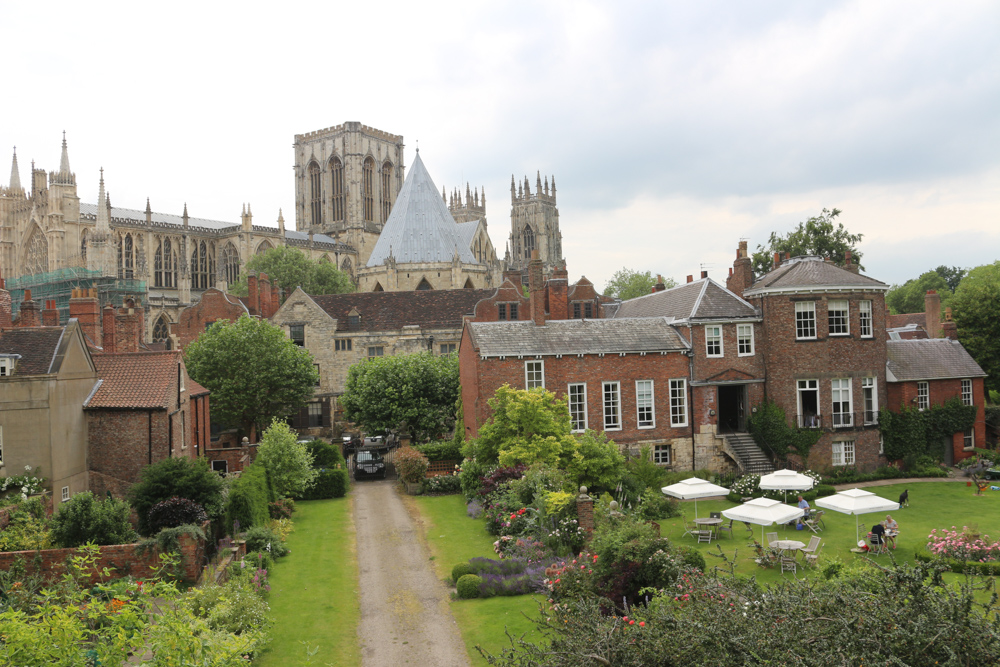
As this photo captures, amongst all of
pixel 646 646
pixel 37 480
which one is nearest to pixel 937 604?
pixel 646 646

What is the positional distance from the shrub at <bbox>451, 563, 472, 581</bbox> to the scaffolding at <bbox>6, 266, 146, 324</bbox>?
61.1 meters

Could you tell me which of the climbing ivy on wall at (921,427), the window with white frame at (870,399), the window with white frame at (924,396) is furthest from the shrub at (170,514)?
the window with white frame at (924,396)

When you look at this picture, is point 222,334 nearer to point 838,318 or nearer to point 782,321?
point 782,321

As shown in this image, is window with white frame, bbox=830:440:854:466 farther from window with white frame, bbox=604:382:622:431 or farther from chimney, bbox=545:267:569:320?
chimney, bbox=545:267:569:320

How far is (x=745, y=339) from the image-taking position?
37188mm

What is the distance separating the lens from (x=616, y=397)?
3616cm

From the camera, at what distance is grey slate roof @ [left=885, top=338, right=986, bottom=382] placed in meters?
38.2

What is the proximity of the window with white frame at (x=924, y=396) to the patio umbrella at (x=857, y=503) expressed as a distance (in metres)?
17.4

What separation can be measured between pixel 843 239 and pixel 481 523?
4488 centimetres

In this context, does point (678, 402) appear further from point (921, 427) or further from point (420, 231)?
point (420, 231)

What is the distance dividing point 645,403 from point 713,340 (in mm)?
4683

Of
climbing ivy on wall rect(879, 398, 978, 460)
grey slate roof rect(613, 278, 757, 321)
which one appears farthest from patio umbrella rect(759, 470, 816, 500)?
climbing ivy on wall rect(879, 398, 978, 460)

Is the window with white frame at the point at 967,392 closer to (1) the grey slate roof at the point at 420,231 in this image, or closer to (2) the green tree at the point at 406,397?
(2) the green tree at the point at 406,397

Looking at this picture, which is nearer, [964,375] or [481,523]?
[481,523]
